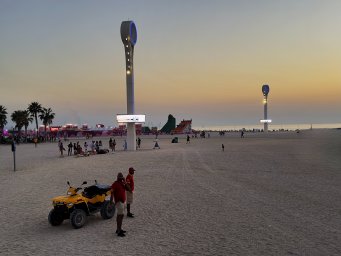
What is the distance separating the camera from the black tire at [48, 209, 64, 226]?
35.8ft

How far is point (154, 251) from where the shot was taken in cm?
862

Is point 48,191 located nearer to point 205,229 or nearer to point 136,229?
point 136,229

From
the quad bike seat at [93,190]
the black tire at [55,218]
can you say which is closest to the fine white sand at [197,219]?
the black tire at [55,218]

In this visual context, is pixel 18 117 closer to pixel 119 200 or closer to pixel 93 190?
pixel 93 190

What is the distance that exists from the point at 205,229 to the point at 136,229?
7.22 feet

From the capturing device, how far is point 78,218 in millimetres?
10773

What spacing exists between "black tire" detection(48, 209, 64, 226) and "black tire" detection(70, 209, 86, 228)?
0.67m

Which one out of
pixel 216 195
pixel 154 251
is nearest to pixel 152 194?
pixel 216 195

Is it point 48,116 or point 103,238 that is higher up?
point 48,116

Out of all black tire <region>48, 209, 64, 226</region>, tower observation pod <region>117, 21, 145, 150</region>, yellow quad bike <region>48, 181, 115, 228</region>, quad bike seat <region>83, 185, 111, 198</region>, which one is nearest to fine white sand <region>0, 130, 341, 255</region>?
black tire <region>48, 209, 64, 226</region>

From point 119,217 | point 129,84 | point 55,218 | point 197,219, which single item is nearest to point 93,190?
point 55,218

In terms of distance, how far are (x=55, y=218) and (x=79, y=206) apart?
875 millimetres

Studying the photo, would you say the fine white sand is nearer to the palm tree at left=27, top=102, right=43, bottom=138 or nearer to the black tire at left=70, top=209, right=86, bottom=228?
the black tire at left=70, top=209, right=86, bottom=228

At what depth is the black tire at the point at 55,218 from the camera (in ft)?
35.8
